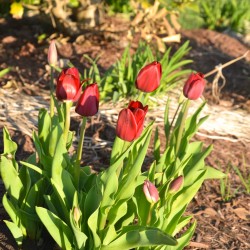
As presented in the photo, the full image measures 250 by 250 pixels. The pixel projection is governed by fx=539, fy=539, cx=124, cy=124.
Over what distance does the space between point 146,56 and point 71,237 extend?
6.22 feet

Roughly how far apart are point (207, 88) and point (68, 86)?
8.67 ft

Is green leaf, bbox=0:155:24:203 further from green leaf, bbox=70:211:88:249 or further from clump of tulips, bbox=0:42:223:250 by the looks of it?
green leaf, bbox=70:211:88:249

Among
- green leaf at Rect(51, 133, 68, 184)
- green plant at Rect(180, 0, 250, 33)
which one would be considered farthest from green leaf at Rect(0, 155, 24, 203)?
green plant at Rect(180, 0, 250, 33)

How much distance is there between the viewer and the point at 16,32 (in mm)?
4824

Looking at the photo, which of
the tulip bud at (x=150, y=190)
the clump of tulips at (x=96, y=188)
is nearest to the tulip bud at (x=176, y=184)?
A: the clump of tulips at (x=96, y=188)

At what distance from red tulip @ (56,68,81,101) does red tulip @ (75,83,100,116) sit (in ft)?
0.26

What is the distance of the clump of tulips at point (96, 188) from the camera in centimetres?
172

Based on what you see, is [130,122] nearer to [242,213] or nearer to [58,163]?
[58,163]

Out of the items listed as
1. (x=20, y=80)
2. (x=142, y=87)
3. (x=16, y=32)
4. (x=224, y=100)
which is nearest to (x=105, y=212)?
(x=142, y=87)

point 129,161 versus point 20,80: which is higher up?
point 129,161

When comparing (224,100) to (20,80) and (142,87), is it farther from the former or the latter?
(142,87)

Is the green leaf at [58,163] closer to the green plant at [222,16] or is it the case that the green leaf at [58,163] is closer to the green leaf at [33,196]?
the green leaf at [33,196]

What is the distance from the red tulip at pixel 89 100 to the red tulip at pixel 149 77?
0.22m

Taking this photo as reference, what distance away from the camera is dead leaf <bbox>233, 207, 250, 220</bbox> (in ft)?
8.48
